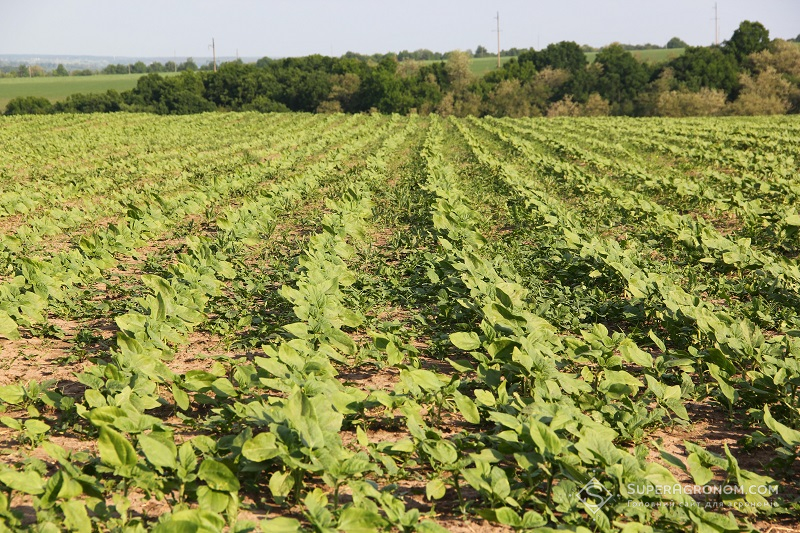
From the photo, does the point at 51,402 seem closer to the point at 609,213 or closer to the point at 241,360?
the point at 241,360

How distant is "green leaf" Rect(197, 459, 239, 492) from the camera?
10.1 ft

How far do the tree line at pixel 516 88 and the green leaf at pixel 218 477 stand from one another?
52.9 metres

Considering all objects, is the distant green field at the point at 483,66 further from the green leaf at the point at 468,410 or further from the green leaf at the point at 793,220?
the green leaf at the point at 468,410

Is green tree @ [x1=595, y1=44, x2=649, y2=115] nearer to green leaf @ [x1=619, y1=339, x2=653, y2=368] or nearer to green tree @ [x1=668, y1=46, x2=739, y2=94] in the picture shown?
green tree @ [x1=668, y1=46, x2=739, y2=94]

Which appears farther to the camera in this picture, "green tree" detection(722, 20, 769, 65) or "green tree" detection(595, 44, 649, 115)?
"green tree" detection(722, 20, 769, 65)

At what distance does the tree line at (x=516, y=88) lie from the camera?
5372 centimetres

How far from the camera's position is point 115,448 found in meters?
3.13

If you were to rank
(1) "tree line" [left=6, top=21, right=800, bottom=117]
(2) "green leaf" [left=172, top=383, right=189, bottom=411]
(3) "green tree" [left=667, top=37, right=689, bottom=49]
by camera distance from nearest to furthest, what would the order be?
(2) "green leaf" [left=172, top=383, right=189, bottom=411] → (1) "tree line" [left=6, top=21, right=800, bottom=117] → (3) "green tree" [left=667, top=37, right=689, bottom=49]

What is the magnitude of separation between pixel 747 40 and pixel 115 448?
71939mm

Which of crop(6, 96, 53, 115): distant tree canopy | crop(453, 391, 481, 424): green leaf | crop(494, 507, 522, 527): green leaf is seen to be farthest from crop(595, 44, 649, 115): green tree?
crop(494, 507, 522, 527): green leaf

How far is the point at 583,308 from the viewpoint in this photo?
6297mm

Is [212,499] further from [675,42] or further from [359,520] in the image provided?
[675,42]

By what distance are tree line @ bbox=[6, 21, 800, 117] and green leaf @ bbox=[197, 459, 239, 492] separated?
52.9m

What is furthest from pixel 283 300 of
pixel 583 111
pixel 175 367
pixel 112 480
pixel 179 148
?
pixel 583 111
